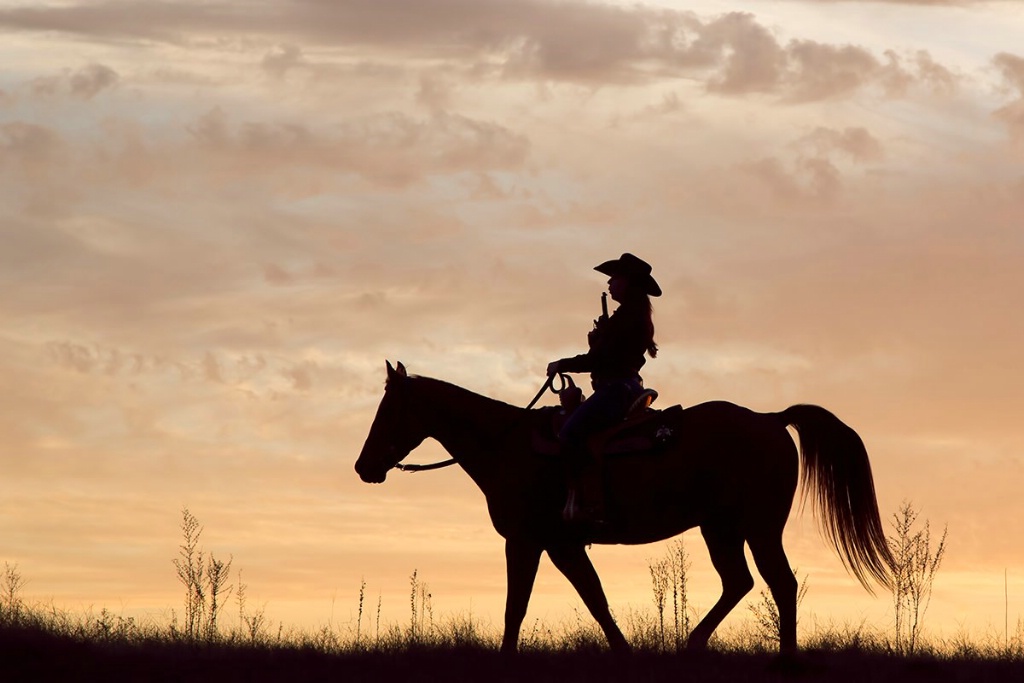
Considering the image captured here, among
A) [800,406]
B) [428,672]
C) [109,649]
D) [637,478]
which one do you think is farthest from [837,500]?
[109,649]

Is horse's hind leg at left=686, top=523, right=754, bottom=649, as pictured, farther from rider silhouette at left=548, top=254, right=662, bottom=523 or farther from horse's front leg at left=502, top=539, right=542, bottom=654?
horse's front leg at left=502, top=539, right=542, bottom=654

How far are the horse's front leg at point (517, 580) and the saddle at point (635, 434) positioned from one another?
3.13ft

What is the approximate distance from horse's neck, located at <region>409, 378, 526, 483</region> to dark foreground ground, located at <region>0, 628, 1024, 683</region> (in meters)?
2.14

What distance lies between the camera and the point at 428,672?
459 inches

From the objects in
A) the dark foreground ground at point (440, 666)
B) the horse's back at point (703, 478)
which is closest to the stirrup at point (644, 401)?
the horse's back at point (703, 478)

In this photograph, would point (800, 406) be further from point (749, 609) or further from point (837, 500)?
point (749, 609)

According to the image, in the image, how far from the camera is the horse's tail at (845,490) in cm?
1379

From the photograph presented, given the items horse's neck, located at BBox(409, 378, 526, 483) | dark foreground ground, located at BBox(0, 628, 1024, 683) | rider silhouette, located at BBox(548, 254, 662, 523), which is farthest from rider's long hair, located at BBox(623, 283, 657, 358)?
dark foreground ground, located at BBox(0, 628, 1024, 683)

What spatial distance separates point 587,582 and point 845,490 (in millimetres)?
2774

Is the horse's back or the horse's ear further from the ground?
the horse's ear

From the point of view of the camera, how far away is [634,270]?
13.4 m

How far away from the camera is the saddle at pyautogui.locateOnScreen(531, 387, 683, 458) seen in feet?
43.5

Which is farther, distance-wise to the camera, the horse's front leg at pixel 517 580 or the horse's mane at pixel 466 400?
the horse's mane at pixel 466 400

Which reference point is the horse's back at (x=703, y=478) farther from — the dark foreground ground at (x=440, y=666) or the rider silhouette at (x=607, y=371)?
the dark foreground ground at (x=440, y=666)
